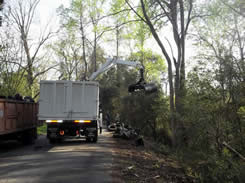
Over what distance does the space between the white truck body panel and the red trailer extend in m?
0.99

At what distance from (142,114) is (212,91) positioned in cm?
1423

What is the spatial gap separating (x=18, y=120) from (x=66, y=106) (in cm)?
226

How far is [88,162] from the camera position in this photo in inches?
354

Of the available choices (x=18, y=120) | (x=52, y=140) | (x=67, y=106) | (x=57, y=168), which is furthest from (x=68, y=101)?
(x=57, y=168)

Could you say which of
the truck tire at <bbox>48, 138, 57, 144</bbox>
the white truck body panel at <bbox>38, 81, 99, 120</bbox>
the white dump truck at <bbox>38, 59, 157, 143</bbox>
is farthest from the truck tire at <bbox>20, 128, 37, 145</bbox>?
the white truck body panel at <bbox>38, 81, 99, 120</bbox>

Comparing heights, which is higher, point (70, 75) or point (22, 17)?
point (22, 17)

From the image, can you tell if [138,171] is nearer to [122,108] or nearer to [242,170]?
[242,170]

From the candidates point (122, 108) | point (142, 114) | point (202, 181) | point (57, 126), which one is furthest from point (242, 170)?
point (122, 108)

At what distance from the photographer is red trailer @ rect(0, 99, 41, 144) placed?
11206 millimetres

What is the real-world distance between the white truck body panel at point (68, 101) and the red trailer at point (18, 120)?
0.99m

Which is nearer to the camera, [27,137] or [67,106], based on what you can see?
[67,106]

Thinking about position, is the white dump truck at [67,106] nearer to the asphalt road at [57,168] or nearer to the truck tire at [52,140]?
the truck tire at [52,140]

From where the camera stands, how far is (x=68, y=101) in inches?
533

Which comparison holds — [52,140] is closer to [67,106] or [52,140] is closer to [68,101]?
[67,106]
